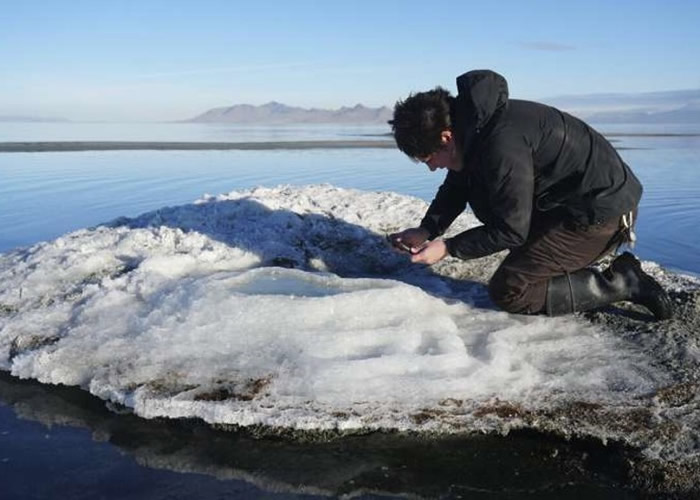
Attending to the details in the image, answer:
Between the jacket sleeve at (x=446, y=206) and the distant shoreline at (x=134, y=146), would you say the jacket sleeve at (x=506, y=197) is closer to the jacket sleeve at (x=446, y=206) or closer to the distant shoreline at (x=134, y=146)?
the jacket sleeve at (x=446, y=206)

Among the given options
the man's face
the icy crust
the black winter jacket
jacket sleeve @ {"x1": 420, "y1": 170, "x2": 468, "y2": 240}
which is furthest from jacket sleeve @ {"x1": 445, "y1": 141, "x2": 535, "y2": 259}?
jacket sleeve @ {"x1": 420, "y1": 170, "x2": 468, "y2": 240}

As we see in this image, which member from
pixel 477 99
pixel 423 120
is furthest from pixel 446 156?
pixel 477 99

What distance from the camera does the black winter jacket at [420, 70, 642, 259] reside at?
371 cm

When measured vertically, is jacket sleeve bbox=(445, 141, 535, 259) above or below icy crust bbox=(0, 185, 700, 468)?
above

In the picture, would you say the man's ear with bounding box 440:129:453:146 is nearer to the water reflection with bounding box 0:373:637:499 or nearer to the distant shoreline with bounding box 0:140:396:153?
the water reflection with bounding box 0:373:637:499

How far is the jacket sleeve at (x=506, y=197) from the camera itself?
12.1ft

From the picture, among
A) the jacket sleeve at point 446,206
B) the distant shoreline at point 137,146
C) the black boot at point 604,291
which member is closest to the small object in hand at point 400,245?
the jacket sleeve at point 446,206

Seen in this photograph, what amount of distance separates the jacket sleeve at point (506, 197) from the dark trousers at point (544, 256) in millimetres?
315

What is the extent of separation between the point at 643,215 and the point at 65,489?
30.7 feet

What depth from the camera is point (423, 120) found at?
3.79 metres

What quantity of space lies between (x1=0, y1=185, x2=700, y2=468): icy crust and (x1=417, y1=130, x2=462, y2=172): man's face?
35.1 inches

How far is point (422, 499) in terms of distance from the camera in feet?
9.14

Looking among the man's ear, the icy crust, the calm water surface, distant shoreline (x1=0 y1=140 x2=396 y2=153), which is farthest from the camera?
distant shoreline (x1=0 y1=140 x2=396 y2=153)

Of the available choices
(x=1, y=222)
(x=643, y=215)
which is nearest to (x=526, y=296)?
(x=643, y=215)
